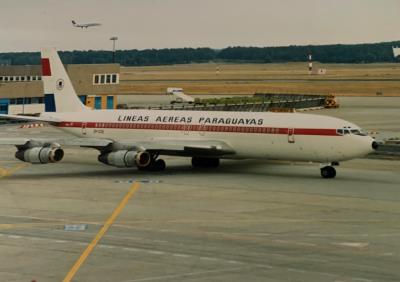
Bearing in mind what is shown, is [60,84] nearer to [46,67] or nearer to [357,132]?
[46,67]

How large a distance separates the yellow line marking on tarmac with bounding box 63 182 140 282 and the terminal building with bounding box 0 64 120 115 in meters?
62.6

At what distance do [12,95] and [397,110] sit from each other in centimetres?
5848

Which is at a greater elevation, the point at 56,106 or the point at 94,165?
the point at 56,106

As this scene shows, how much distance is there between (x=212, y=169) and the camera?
185 feet

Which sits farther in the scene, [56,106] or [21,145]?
[56,106]

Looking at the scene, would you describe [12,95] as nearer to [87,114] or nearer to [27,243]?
[87,114]

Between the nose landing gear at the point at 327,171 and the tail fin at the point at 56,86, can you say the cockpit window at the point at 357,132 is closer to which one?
the nose landing gear at the point at 327,171

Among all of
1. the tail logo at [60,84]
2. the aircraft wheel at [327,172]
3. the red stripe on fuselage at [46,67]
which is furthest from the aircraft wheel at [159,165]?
the red stripe on fuselage at [46,67]

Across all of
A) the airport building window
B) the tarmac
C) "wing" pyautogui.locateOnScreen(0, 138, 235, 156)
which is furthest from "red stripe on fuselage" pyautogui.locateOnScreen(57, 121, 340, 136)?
the airport building window

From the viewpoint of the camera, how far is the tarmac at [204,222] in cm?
2705

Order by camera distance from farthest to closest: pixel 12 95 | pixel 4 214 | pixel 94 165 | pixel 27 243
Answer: pixel 12 95, pixel 94 165, pixel 4 214, pixel 27 243

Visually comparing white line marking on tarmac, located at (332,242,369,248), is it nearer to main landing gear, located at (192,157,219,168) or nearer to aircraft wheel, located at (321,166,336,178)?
aircraft wheel, located at (321,166,336,178)

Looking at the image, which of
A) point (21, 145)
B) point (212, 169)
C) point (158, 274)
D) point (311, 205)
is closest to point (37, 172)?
point (21, 145)

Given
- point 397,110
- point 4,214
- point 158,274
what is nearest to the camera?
point 158,274
